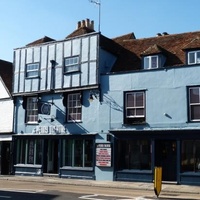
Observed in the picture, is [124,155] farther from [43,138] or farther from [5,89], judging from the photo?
[5,89]

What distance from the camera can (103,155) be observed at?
2294 cm

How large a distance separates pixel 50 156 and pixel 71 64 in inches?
254

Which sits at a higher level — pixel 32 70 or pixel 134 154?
pixel 32 70

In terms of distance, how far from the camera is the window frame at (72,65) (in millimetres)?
24828

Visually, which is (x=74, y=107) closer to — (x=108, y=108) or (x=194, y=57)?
(x=108, y=108)

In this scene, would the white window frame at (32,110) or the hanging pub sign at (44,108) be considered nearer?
the hanging pub sign at (44,108)

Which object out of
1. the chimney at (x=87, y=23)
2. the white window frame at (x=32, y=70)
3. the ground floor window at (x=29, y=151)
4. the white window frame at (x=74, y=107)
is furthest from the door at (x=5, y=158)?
the chimney at (x=87, y=23)

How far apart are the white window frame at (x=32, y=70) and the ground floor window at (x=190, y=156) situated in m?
11.6

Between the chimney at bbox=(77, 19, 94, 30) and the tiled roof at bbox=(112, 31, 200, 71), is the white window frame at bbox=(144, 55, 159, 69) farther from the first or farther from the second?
the chimney at bbox=(77, 19, 94, 30)

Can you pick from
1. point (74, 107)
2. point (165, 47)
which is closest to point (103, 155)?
point (74, 107)

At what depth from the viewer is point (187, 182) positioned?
20.4 m

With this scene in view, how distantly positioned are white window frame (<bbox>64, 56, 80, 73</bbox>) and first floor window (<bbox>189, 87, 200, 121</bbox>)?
25.0 ft

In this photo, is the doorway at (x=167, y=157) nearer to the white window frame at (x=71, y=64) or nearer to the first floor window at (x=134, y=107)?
the first floor window at (x=134, y=107)

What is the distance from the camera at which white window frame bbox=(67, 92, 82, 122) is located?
973 inches
